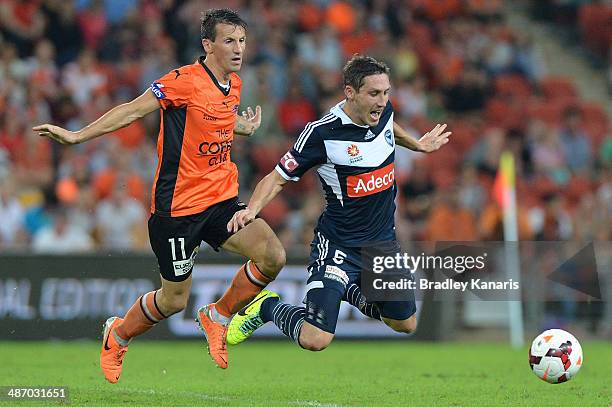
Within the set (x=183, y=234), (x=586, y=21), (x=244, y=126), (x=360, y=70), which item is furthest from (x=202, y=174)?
(x=586, y=21)

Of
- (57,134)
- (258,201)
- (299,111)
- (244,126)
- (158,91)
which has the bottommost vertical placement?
(258,201)

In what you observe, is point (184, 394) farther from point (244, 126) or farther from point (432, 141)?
point (432, 141)

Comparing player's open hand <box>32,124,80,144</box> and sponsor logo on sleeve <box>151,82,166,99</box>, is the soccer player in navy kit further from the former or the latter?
player's open hand <box>32,124,80,144</box>

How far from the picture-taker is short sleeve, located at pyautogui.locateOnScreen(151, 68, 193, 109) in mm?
9133

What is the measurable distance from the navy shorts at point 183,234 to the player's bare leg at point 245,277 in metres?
0.16

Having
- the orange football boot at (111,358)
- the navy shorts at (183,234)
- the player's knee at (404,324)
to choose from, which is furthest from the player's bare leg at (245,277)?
the player's knee at (404,324)

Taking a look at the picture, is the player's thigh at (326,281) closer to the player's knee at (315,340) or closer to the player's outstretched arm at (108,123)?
the player's knee at (315,340)

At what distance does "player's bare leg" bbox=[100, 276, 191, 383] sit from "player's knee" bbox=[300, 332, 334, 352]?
1.17m

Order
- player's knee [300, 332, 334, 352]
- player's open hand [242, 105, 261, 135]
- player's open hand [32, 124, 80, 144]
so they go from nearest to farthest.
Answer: player's open hand [32, 124, 80, 144] < player's knee [300, 332, 334, 352] < player's open hand [242, 105, 261, 135]

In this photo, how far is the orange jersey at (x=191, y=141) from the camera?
927 cm

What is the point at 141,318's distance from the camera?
970 centimetres

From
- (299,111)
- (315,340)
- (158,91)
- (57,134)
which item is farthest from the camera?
(299,111)

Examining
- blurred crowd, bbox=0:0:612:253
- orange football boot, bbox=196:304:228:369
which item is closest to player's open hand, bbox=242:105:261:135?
orange football boot, bbox=196:304:228:369

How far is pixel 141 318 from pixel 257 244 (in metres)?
1.20
